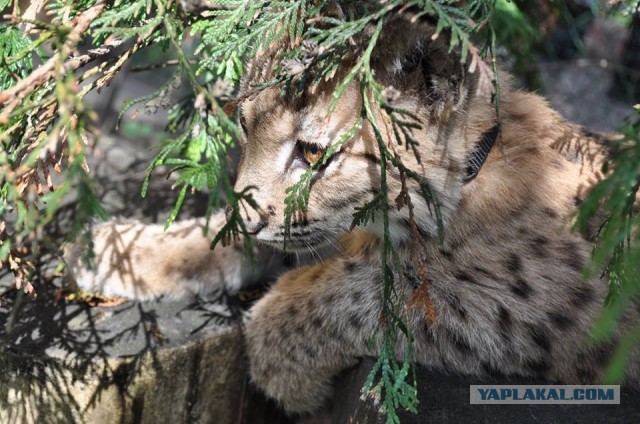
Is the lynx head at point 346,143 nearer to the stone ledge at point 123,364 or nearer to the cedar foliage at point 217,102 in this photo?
the cedar foliage at point 217,102

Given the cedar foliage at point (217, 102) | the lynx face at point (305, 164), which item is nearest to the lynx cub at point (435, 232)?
the lynx face at point (305, 164)

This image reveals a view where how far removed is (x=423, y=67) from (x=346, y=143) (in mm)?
341

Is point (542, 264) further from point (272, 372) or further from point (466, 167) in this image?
point (272, 372)

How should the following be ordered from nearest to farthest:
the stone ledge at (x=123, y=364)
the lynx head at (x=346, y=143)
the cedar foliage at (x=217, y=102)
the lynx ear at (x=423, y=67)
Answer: the cedar foliage at (x=217, y=102) < the lynx ear at (x=423, y=67) < the lynx head at (x=346, y=143) < the stone ledge at (x=123, y=364)

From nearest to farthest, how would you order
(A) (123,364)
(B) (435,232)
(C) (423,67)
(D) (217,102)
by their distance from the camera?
(D) (217,102) < (C) (423,67) < (B) (435,232) < (A) (123,364)

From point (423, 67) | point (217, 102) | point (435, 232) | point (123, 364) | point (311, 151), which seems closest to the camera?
point (217, 102)

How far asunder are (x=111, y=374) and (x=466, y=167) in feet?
4.91

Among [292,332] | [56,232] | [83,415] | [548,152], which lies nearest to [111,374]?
[83,415]

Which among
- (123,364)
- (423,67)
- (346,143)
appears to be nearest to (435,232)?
(346,143)

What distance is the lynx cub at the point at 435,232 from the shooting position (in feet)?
7.70

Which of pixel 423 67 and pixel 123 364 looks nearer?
pixel 423 67

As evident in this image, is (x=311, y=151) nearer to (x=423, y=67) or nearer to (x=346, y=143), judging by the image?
(x=346, y=143)

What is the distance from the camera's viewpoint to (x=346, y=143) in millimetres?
2352

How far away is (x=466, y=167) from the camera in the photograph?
251cm
